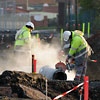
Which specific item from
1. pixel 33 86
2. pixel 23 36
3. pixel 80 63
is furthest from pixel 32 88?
pixel 23 36

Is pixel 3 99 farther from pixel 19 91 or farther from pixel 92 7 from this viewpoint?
pixel 92 7

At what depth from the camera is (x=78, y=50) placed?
11156 mm

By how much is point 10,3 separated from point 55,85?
75.6ft

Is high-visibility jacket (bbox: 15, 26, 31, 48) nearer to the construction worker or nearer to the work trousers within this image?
the construction worker

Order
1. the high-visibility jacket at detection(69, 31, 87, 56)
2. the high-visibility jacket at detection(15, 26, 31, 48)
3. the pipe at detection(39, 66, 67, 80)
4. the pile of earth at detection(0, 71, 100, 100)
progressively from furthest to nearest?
the high-visibility jacket at detection(15, 26, 31, 48) → the pipe at detection(39, 66, 67, 80) → the high-visibility jacket at detection(69, 31, 87, 56) → the pile of earth at detection(0, 71, 100, 100)

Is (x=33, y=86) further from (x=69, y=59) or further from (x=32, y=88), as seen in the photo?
(x=69, y=59)

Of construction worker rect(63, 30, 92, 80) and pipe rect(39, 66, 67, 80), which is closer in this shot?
construction worker rect(63, 30, 92, 80)

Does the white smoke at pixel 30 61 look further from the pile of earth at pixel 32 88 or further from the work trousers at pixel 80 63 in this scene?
the pile of earth at pixel 32 88

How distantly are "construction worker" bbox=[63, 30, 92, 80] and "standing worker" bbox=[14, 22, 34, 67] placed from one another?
363 centimetres

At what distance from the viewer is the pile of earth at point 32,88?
27.7 feet

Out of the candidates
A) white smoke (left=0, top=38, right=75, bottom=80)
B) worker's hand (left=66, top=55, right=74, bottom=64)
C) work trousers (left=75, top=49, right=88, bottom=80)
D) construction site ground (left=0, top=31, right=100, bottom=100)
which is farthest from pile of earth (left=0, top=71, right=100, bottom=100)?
white smoke (left=0, top=38, right=75, bottom=80)

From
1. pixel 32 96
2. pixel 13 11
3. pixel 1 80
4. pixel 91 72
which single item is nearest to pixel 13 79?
pixel 1 80

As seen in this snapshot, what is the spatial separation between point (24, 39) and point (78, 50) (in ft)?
13.1

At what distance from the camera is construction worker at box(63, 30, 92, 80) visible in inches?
432
